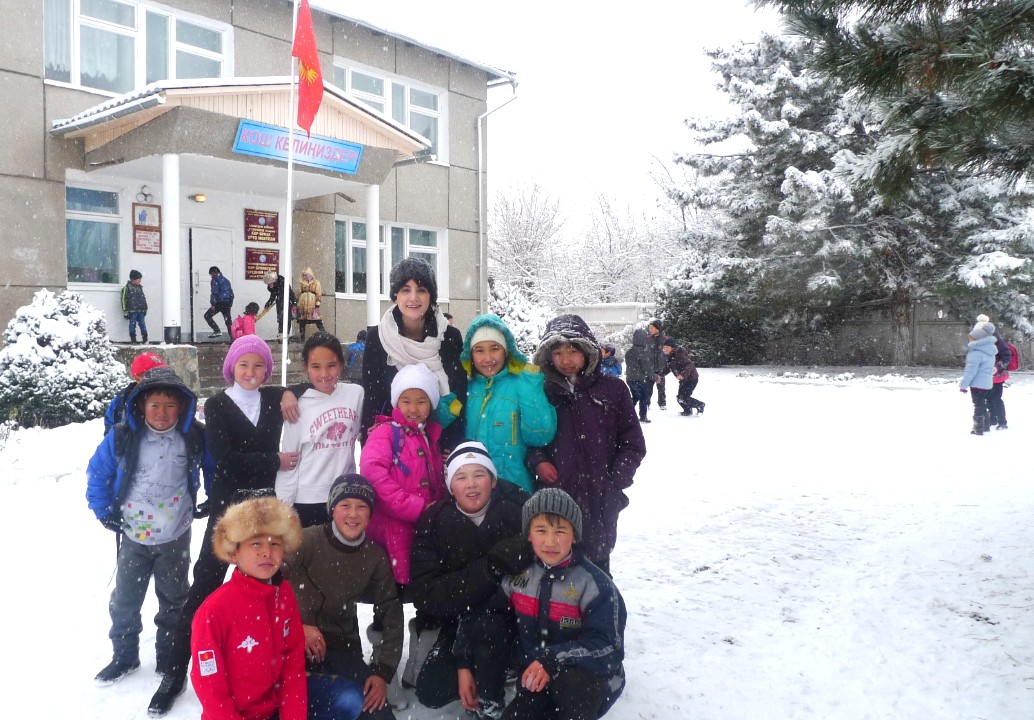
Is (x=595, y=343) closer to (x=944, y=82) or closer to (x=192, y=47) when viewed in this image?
(x=944, y=82)

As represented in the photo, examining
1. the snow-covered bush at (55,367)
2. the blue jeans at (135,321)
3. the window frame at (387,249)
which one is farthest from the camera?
the window frame at (387,249)

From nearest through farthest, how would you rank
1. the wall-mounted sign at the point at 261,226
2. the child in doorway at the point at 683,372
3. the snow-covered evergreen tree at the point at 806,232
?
1. the child in doorway at the point at 683,372
2. the wall-mounted sign at the point at 261,226
3. the snow-covered evergreen tree at the point at 806,232

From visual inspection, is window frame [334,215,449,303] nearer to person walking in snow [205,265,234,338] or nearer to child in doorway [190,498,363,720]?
person walking in snow [205,265,234,338]

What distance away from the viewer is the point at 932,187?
2094 cm

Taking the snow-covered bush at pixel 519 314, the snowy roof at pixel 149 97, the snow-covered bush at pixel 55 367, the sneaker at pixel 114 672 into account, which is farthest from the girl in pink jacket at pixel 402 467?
the snow-covered bush at pixel 519 314

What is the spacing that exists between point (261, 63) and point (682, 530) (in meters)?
13.3

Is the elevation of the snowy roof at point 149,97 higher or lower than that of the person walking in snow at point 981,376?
higher

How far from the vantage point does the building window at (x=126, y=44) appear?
1323 centimetres

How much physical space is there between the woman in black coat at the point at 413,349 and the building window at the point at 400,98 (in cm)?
1372

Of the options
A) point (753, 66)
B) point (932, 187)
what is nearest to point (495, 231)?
point (753, 66)

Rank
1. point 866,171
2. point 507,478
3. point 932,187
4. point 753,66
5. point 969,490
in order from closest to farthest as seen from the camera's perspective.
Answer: point 507,478, point 866,171, point 969,490, point 932,187, point 753,66

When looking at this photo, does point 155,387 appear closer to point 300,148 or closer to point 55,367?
point 55,367

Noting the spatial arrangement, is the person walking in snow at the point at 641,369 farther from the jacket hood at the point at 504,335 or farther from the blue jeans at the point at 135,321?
the jacket hood at the point at 504,335

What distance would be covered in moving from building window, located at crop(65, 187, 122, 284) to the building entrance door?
1.38 meters
